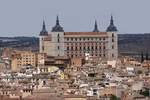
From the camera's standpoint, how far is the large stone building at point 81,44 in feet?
475

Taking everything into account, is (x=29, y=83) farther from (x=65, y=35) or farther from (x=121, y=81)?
(x=65, y=35)

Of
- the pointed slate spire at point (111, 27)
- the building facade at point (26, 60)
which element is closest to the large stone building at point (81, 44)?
the pointed slate spire at point (111, 27)

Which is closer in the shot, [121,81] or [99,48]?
[121,81]

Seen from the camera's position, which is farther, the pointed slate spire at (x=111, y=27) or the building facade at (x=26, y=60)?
the pointed slate spire at (x=111, y=27)

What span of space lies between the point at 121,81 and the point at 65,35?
58.9m

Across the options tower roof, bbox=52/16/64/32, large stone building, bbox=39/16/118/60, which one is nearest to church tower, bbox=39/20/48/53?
large stone building, bbox=39/16/118/60

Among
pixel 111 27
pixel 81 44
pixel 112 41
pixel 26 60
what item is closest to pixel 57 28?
pixel 81 44

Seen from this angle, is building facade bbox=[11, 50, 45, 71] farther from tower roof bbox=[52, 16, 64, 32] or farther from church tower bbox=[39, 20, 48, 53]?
tower roof bbox=[52, 16, 64, 32]

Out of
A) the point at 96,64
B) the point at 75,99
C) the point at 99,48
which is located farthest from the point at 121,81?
the point at 99,48

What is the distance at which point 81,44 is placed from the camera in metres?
148

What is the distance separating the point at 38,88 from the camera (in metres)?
82.0

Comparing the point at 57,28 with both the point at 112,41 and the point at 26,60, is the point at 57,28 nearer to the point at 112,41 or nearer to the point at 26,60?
the point at 112,41

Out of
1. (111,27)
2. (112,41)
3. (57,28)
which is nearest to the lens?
(112,41)

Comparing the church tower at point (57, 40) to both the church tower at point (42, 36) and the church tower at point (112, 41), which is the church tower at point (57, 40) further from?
the church tower at point (112, 41)
